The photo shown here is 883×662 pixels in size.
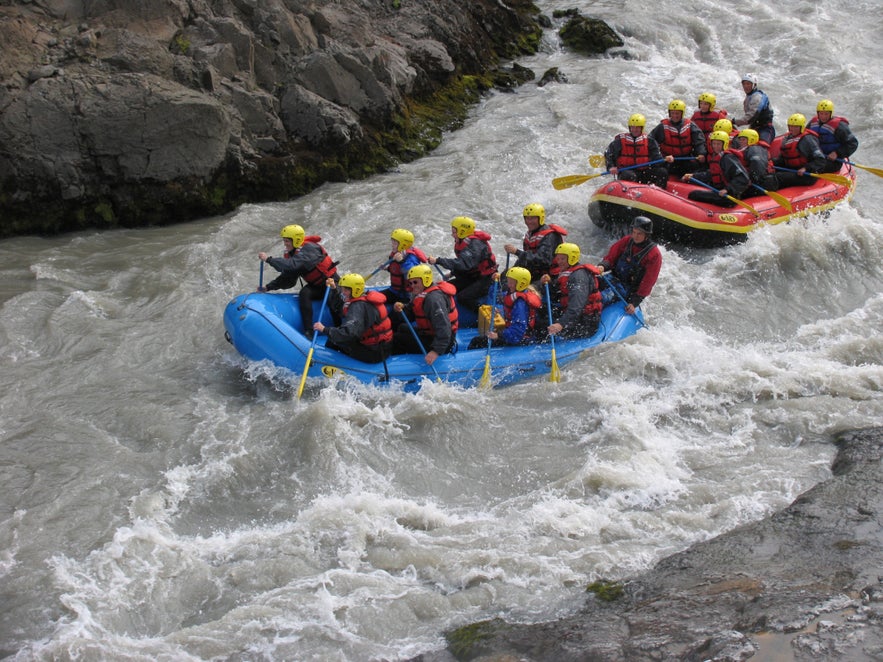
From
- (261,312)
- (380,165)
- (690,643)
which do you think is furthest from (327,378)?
(380,165)

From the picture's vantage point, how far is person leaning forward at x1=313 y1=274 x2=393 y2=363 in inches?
288

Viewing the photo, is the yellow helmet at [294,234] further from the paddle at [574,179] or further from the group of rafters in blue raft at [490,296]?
the paddle at [574,179]

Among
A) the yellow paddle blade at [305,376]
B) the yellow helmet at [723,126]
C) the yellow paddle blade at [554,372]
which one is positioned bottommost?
the yellow paddle blade at [554,372]

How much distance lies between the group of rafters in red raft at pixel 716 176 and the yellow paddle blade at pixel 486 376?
3.85m

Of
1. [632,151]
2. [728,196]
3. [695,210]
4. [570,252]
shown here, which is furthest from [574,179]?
[570,252]

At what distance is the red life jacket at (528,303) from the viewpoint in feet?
25.7

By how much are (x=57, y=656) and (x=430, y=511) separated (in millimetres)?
2501

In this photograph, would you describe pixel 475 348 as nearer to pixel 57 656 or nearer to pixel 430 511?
pixel 430 511

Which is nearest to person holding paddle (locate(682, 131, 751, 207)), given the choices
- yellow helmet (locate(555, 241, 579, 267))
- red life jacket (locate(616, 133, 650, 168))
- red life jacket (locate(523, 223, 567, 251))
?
red life jacket (locate(616, 133, 650, 168))

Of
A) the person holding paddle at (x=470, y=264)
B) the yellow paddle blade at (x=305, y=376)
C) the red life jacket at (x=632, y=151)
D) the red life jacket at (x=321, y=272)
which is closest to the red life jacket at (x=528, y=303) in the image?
the person holding paddle at (x=470, y=264)

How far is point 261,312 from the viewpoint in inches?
303

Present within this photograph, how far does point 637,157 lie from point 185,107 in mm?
5733

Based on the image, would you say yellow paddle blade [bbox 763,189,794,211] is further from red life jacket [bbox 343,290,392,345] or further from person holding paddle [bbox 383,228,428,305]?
red life jacket [bbox 343,290,392,345]

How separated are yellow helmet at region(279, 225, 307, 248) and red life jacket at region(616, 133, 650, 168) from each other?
485 cm
